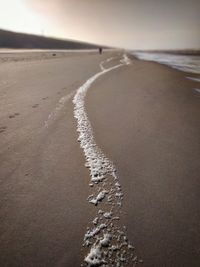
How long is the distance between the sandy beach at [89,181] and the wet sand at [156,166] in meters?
0.01

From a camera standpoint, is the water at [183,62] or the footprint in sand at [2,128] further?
the water at [183,62]

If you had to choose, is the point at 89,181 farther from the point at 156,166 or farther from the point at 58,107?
the point at 58,107

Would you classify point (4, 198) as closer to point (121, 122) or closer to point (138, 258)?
point (138, 258)

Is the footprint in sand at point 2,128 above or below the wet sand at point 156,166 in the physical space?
below

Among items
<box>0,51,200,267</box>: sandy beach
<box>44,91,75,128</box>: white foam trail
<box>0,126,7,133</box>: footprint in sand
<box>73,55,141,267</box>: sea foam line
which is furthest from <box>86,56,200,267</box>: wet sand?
<box>0,126,7,133</box>: footprint in sand

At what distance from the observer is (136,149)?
14.9 feet

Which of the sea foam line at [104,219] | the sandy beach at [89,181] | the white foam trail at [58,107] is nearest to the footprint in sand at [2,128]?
the sandy beach at [89,181]

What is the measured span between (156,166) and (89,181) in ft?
4.47

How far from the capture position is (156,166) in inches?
158

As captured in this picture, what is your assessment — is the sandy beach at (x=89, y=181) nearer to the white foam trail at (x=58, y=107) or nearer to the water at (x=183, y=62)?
the white foam trail at (x=58, y=107)

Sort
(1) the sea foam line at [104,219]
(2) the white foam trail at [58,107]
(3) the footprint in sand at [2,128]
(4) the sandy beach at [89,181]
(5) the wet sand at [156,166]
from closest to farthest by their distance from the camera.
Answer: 1. (1) the sea foam line at [104,219]
2. (4) the sandy beach at [89,181]
3. (5) the wet sand at [156,166]
4. (3) the footprint in sand at [2,128]
5. (2) the white foam trail at [58,107]

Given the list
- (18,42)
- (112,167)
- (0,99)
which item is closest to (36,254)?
(112,167)

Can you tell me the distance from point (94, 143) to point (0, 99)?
4369mm

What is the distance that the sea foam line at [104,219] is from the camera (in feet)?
7.84
